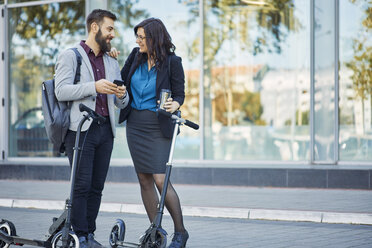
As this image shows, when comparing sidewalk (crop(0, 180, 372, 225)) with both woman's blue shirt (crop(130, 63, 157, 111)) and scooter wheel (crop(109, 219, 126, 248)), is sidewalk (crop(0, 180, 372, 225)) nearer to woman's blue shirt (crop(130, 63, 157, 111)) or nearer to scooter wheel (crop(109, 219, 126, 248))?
scooter wheel (crop(109, 219, 126, 248))

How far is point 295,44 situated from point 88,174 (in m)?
7.85

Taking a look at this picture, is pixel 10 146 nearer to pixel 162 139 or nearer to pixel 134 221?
pixel 134 221

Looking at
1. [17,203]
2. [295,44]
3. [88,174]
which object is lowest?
[17,203]

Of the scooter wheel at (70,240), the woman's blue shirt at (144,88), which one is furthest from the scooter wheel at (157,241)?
the woman's blue shirt at (144,88)

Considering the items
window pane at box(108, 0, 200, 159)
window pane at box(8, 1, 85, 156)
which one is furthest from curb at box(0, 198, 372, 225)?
window pane at box(8, 1, 85, 156)

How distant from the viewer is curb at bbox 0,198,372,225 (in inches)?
296

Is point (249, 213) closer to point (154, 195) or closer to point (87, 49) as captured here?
point (154, 195)

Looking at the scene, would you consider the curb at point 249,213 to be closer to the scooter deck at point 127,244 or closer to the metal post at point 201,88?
the scooter deck at point 127,244

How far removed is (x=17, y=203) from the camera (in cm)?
926

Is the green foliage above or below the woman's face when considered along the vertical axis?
below

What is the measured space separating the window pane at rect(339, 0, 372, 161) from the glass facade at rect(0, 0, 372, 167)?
2 cm

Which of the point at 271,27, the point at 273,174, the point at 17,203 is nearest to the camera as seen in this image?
the point at 17,203

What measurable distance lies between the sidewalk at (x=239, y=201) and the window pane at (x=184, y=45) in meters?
1.68

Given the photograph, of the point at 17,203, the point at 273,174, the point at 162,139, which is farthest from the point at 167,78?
the point at 273,174
